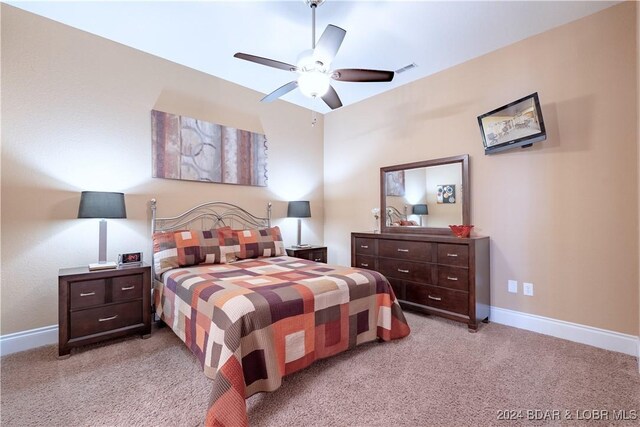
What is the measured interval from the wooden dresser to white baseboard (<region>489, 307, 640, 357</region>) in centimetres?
19

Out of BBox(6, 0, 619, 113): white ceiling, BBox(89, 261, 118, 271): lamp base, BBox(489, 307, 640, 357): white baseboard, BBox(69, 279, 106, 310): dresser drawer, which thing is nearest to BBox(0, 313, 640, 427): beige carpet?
BBox(489, 307, 640, 357): white baseboard

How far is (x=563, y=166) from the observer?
2674 mm

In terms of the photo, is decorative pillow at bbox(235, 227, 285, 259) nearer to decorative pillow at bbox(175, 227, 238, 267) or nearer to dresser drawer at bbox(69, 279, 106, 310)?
decorative pillow at bbox(175, 227, 238, 267)

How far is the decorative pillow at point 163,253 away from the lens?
2.81m

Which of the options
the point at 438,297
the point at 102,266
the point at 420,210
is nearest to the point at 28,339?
the point at 102,266

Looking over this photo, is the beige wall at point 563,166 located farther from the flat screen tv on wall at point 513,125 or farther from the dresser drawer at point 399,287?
the dresser drawer at point 399,287

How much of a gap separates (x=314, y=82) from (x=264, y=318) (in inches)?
68.3

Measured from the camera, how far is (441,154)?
Answer: 140 inches

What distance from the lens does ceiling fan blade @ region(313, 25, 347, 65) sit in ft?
6.48

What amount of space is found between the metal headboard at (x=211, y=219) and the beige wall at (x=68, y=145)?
10 cm

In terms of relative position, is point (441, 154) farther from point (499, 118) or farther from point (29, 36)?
point (29, 36)

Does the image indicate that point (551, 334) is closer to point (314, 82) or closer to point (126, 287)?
point (314, 82)

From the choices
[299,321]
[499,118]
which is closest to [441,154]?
[499,118]

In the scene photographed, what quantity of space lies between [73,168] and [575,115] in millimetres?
4692
